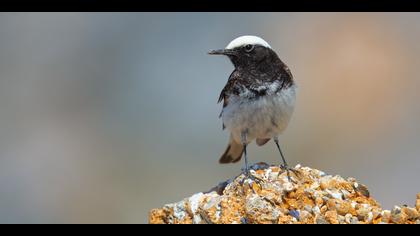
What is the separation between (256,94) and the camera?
8.73m

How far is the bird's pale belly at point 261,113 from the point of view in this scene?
872 cm

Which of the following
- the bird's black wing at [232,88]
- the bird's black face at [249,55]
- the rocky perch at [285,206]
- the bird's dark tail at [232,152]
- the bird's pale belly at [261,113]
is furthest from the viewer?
the bird's dark tail at [232,152]

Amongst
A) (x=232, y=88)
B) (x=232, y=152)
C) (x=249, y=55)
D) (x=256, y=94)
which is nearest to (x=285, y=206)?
(x=256, y=94)

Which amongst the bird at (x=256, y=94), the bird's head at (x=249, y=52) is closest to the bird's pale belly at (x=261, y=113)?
the bird at (x=256, y=94)

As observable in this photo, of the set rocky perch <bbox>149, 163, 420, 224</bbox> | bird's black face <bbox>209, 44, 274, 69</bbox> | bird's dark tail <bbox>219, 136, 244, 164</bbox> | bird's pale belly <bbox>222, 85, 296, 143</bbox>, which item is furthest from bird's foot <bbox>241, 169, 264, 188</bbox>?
bird's dark tail <bbox>219, 136, 244, 164</bbox>

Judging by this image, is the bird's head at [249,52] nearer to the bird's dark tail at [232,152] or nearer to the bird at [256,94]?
the bird at [256,94]

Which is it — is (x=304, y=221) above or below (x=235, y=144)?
below

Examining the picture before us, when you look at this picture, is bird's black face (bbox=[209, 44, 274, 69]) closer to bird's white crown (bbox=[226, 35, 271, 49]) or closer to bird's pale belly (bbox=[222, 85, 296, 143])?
bird's white crown (bbox=[226, 35, 271, 49])

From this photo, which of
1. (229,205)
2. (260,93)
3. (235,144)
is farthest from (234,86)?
(229,205)

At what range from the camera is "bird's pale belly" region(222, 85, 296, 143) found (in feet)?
28.6

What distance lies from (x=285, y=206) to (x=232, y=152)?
140 inches

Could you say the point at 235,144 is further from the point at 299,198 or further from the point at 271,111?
the point at 299,198
